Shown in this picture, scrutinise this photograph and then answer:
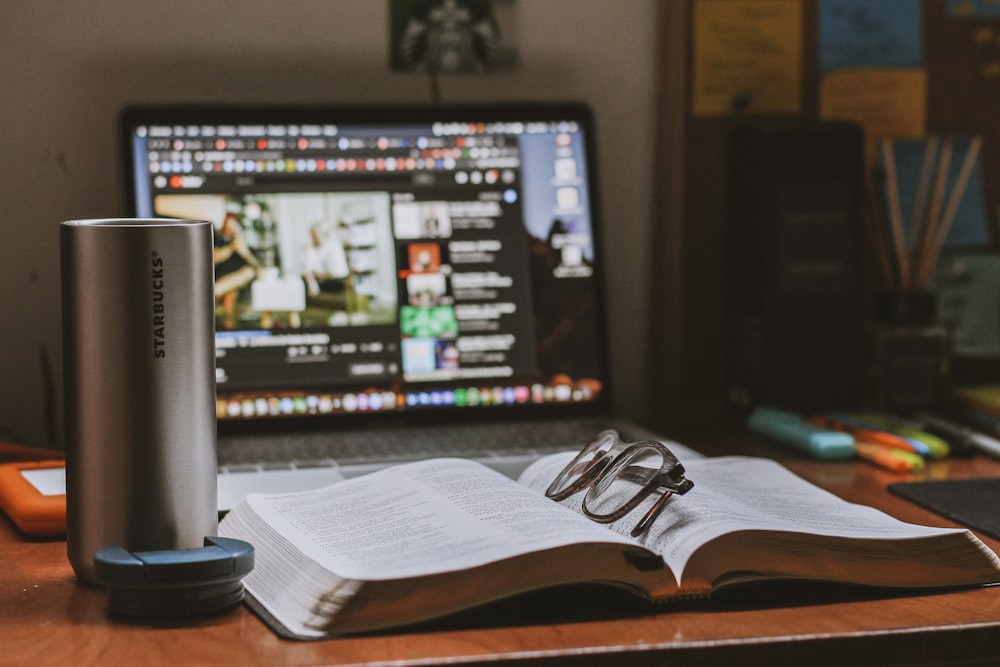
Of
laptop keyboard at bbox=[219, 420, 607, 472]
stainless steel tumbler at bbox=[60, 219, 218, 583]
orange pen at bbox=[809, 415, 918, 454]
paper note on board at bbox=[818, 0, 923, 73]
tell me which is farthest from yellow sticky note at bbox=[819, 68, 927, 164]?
stainless steel tumbler at bbox=[60, 219, 218, 583]

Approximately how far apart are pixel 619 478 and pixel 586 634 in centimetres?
16

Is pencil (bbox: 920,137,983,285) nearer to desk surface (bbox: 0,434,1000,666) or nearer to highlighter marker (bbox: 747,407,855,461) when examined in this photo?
highlighter marker (bbox: 747,407,855,461)

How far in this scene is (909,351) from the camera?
1.16m

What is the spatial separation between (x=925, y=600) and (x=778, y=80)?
76 centimetres

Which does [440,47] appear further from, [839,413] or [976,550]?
[976,550]

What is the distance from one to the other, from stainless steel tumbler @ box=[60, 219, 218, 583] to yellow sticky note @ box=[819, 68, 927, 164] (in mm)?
856

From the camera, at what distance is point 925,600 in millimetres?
668

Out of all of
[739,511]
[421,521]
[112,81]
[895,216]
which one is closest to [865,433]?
[895,216]

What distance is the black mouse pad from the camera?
0.82m

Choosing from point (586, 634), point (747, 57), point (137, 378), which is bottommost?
point (586, 634)

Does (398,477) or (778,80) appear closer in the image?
(398,477)

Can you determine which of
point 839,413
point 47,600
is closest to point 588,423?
point 839,413

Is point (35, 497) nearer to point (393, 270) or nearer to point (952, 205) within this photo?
point (393, 270)

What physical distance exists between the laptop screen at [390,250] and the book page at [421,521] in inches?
11.1
